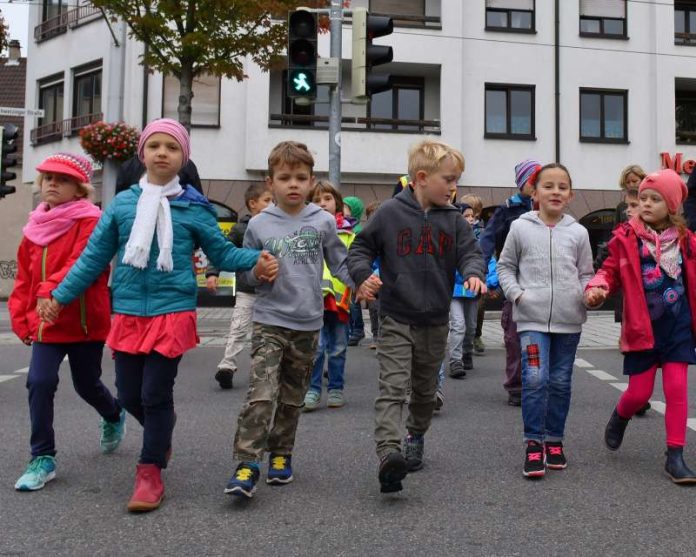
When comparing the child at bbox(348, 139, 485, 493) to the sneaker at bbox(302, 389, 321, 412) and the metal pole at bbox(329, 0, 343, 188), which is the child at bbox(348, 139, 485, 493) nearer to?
the sneaker at bbox(302, 389, 321, 412)

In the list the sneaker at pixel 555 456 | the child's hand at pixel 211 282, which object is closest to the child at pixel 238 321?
the child's hand at pixel 211 282

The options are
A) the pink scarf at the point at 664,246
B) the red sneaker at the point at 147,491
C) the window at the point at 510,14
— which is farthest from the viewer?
the window at the point at 510,14

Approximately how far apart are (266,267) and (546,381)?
1.70 meters

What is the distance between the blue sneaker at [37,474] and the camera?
3862mm

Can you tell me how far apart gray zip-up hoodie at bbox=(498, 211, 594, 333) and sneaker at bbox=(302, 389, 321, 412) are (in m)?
2.08

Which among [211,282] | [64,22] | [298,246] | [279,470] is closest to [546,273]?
[298,246]

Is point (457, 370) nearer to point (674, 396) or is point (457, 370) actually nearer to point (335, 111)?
point (674, 396)

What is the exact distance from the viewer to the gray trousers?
3773 millimetres

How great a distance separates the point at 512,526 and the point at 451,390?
3.69 m

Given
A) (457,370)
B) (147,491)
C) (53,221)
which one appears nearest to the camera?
(147,491)

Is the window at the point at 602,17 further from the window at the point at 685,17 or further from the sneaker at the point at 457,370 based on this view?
the sneaker at the point at 457,370

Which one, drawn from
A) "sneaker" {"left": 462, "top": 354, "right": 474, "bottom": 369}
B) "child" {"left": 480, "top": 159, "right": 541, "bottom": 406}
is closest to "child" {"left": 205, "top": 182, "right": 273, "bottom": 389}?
"child" {"left": 480, "top": 159, "right": 541, "bottom": 406}

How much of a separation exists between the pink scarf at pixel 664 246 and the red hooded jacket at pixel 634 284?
3cm

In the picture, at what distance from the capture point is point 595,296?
4195 millimetres
